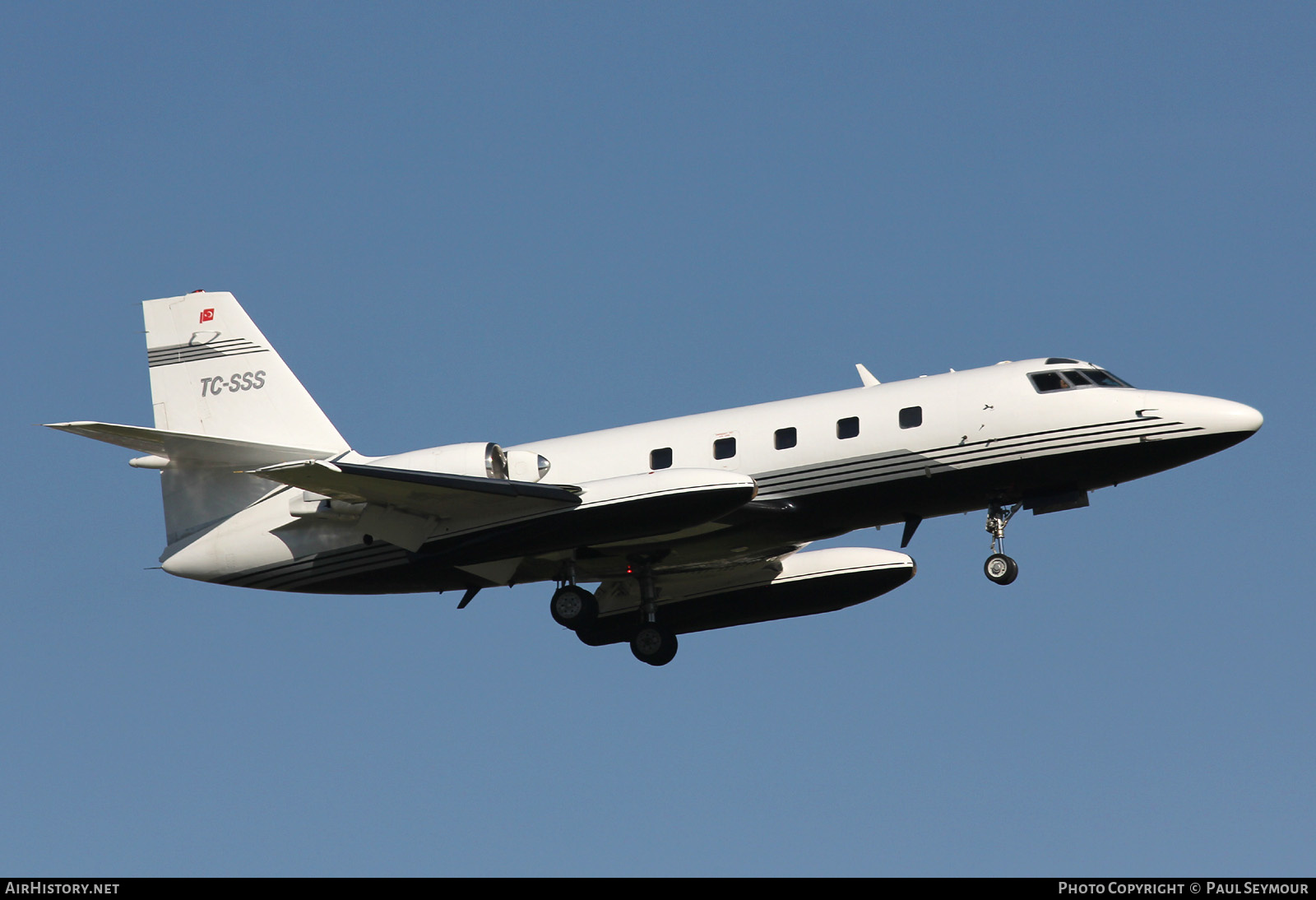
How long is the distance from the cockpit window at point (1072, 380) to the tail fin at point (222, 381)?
1251cm

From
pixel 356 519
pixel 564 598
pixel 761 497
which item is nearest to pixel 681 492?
pixel 761 497

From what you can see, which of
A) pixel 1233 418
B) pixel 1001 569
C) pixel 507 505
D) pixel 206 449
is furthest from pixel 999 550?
pixel 206 449

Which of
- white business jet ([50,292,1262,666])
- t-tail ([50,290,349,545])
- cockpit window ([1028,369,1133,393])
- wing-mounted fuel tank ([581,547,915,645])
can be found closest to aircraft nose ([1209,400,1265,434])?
white business jet ([50,292,1262,666])

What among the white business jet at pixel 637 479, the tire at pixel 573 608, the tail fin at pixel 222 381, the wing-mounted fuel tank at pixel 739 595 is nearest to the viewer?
the white business jet at pixel 637 479

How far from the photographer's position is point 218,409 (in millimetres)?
31453

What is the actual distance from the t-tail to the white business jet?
3cm

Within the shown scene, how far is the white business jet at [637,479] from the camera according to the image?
90.1ft

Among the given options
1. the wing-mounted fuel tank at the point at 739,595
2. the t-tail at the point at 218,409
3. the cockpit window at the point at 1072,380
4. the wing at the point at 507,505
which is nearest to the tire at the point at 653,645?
the wing-mounted fuel tank at the point at 739,595

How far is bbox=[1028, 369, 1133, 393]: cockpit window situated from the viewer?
27.9m

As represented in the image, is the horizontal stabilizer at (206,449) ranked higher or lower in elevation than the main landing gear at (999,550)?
higher

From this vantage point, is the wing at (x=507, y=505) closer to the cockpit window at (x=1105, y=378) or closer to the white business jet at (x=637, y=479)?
the white business jet at (x=637, y=479)
